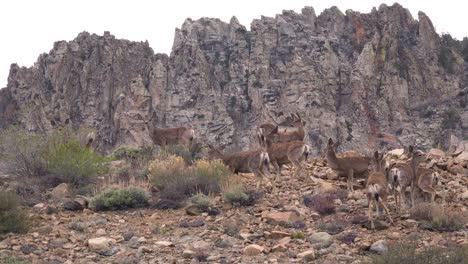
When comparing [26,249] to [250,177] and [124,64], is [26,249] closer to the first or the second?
[250,177]

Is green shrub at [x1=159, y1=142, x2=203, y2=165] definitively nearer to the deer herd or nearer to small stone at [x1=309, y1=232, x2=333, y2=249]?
the deer herd

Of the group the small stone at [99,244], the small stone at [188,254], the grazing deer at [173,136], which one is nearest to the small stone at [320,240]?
the small stone at [188,254]

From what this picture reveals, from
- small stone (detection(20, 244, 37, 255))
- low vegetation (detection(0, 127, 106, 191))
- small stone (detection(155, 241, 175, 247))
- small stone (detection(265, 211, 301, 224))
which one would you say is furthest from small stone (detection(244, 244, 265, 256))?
low vegetation (detection(0, 127, 106, 191))

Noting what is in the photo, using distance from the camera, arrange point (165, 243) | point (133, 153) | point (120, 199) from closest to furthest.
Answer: point (165, 243) → point (120, 199) → point (133, 153)

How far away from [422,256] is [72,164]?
10079 millimetres

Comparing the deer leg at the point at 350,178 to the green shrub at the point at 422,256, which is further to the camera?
the deer leg at the point at 350,178

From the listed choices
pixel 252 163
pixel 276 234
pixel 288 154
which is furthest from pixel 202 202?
pixel 288 154

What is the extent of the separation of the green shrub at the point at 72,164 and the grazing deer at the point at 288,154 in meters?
4.73

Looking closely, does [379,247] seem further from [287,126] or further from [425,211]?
[287,126]

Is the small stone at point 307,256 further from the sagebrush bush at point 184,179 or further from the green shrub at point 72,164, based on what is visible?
the green shrub at point 72,164

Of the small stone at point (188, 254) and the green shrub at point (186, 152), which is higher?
the green shrub at point (186, 152)

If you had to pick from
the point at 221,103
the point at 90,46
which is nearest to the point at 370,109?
the point at 221,103

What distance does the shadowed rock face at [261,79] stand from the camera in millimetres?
73000

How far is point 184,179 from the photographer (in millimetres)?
14562
